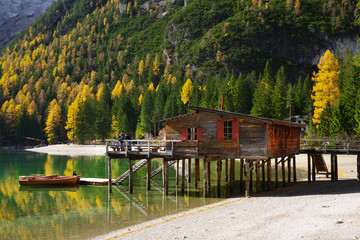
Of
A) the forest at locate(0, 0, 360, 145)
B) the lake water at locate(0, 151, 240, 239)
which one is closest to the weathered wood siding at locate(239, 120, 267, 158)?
the lake water at locate(0, 151, 240, 239)

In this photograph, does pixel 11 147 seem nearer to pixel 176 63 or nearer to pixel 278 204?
pixel 176 63

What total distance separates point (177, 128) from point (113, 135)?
83872 mm

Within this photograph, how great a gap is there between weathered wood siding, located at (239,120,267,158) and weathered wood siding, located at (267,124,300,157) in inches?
28.6

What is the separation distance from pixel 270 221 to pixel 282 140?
13.8m

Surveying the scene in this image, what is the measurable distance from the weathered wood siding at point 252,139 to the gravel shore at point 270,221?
3.56 metres

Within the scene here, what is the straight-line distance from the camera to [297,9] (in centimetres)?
18438

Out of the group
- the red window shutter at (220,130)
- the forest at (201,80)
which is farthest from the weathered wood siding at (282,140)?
the forest at (201,80)

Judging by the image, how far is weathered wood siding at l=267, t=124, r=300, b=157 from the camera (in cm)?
2590

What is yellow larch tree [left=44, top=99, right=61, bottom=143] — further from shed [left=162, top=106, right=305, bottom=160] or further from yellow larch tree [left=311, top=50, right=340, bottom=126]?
shed [left=162, top=106, right=305, bottom=160]

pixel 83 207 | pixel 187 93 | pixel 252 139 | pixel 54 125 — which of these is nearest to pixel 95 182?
pixel 83 207

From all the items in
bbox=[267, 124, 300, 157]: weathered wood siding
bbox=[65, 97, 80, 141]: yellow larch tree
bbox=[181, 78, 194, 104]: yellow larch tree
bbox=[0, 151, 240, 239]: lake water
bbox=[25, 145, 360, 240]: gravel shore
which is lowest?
bbox=[0, 151, 240, 239]: lake water

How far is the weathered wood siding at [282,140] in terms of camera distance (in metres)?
25.9

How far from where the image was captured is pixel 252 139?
25.4 m

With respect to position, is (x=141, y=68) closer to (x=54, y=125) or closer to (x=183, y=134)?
(x=54, y=125)
